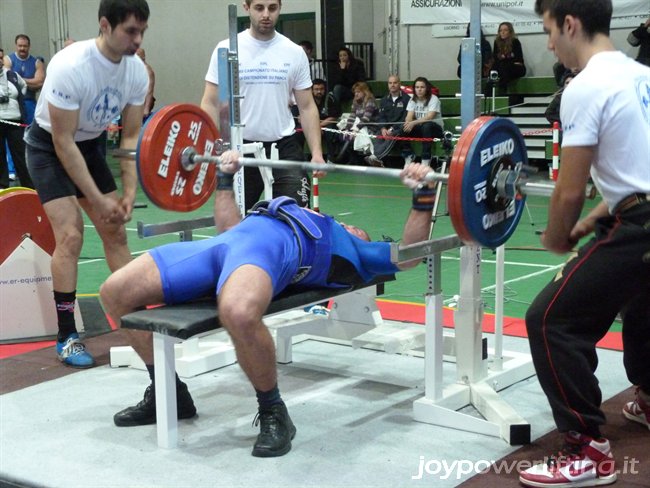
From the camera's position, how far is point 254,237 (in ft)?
9.80

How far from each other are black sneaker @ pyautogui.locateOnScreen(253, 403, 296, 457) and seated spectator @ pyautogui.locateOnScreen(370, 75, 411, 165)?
7.56m

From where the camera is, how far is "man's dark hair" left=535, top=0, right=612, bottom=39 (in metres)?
2.37

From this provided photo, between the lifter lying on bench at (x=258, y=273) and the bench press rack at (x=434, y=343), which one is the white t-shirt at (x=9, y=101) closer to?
the bench press rack at (x=434, y=343)

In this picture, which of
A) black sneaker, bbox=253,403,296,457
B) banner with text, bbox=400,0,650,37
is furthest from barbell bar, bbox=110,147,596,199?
banner with text, bbox=400,0,650,37

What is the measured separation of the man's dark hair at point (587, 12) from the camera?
2.37 m

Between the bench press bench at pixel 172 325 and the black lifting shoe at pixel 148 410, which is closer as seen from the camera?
the bench press bench at pixel 172 325

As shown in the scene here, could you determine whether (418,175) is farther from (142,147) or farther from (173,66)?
(173,66)

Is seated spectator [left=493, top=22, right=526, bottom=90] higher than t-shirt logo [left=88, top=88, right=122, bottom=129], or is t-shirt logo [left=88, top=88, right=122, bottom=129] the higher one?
seated spectator [left=493, top=22, right=526, bottom=90]

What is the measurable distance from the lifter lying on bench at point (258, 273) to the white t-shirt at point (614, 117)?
57 centimetres

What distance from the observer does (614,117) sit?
90.8 inches

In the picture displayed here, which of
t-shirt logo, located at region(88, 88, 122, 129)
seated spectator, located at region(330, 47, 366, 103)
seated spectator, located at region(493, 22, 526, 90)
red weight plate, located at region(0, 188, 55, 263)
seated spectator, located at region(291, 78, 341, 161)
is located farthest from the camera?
seated spectator, located at region(330, 47, 366, 103)

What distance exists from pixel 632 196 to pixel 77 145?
2.32 meters

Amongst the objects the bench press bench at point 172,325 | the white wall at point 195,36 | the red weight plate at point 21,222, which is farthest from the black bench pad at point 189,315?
the white wall at point 195,36

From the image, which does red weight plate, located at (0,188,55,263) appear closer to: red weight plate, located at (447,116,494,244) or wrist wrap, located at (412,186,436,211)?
wrist wrap, located at (412,186,436,211)
